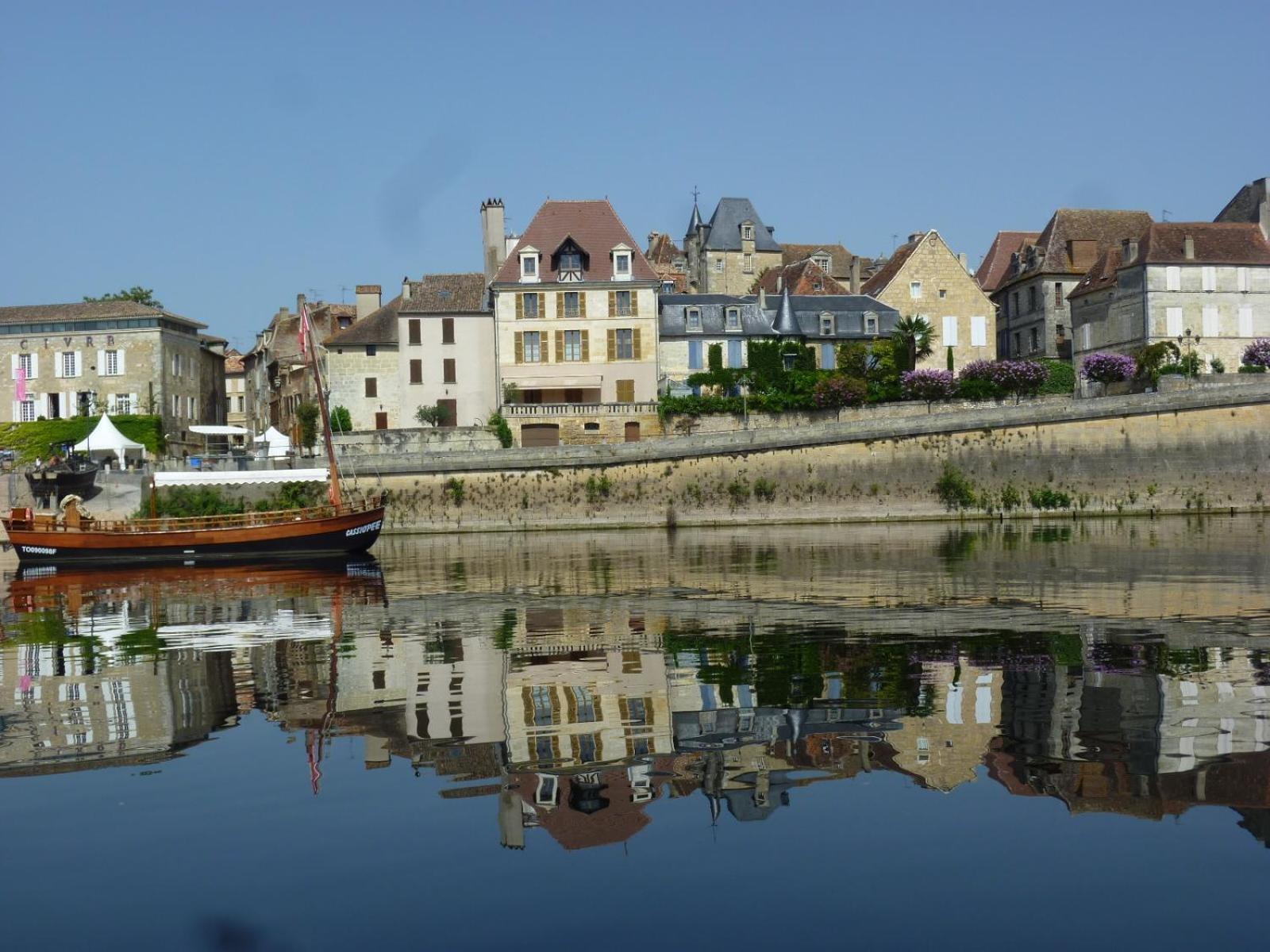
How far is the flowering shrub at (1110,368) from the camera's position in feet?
184

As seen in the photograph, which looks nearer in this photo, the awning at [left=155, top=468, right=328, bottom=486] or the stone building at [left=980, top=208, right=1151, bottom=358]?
the awning at [left=155, top=468, right=328, bottom=486]

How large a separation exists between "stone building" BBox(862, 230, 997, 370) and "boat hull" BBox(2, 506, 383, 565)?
29585 mm

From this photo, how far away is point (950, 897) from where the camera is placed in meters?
9.08

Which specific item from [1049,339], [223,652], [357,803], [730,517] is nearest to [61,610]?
[223,652]

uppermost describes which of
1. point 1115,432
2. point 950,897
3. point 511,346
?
point 511,346

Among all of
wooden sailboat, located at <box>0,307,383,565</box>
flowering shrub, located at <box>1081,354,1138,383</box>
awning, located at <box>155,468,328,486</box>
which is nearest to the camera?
wooden sailboat, located at <box>0,307,383,565</box>

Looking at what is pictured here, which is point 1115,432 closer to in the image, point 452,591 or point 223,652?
point 452,591

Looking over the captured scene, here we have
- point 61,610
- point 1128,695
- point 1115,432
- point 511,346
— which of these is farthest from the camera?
point 511,346

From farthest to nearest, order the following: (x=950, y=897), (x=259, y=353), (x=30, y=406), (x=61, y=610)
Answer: (x=259, y=353) → (x=30, y=406) → (x=61, y=610) → (x=950, y=897)

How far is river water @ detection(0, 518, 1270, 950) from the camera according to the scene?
8.99 metres

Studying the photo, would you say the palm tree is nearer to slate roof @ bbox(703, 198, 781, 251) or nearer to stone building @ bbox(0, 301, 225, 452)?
slate roof @ bbox(703, 198, 781, 251)

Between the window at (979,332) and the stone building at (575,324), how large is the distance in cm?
1512

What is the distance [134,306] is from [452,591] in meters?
41.2

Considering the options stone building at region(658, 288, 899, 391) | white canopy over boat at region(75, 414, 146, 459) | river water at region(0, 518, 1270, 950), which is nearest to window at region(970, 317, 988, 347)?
stone building at region(658, 288, 899, 391)
